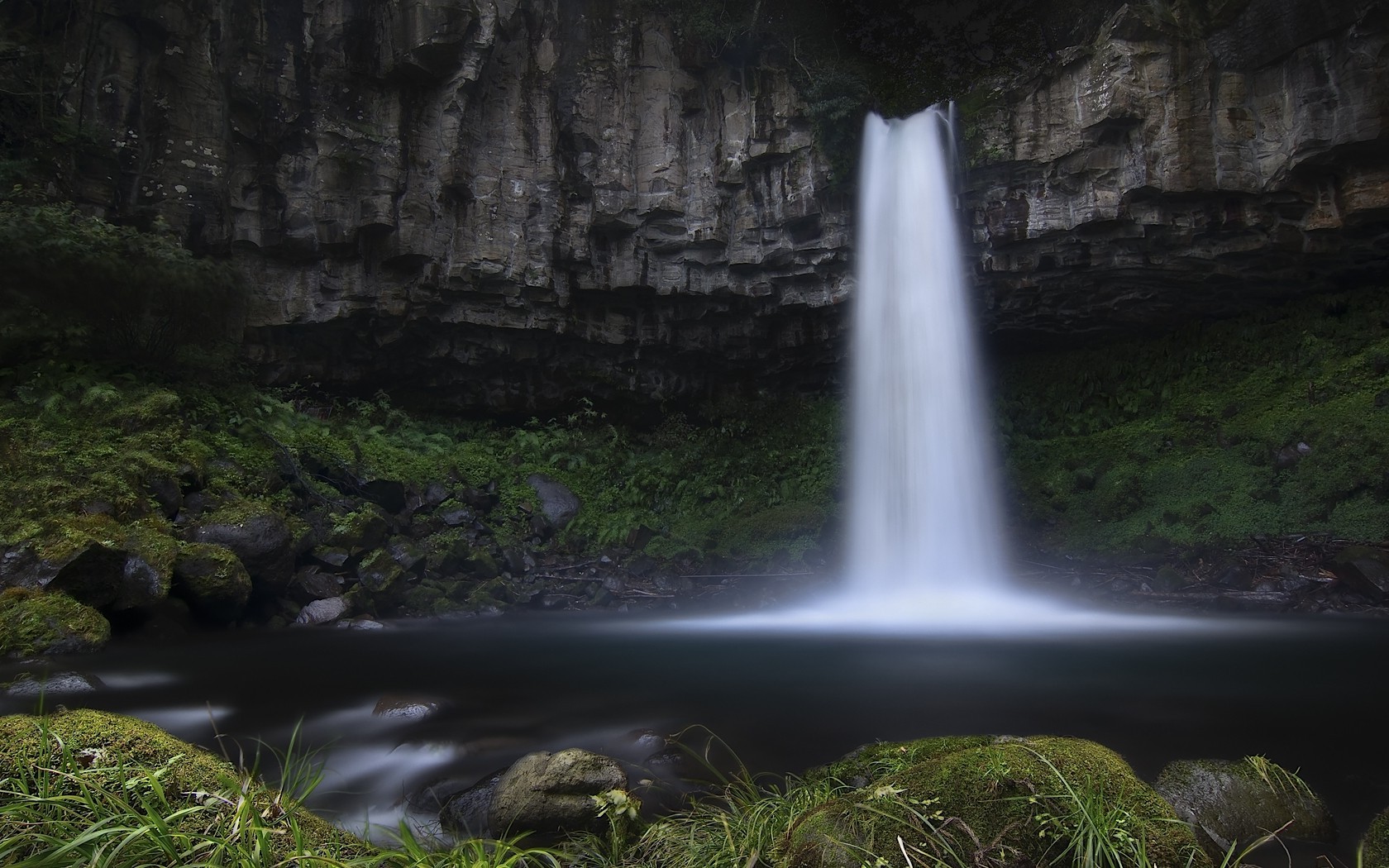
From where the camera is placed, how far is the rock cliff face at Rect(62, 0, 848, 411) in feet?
51.3

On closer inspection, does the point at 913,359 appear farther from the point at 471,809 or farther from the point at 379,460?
the point at 471,809

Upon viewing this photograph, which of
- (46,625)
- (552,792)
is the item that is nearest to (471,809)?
(552,792)

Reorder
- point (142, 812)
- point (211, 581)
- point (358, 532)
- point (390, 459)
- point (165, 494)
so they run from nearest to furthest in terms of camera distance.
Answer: point (142, 812) → point (211, 581) → point (165, 494) → point (358, 532) → point (390, 459)

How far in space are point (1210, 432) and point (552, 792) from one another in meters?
16.6

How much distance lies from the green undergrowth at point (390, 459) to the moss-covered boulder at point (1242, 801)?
423 inches

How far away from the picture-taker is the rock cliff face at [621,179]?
13781 millimetres

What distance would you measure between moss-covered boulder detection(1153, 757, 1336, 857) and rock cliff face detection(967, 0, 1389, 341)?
13.4 meters

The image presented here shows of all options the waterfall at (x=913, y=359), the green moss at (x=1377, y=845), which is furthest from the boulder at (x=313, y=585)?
the green moss at (x=1377, y=845)

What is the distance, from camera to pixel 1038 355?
62.7 ft

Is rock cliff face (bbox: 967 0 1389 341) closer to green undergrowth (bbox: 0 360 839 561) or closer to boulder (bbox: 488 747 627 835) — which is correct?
green undergrowth (bbox: 0 360 839 561)

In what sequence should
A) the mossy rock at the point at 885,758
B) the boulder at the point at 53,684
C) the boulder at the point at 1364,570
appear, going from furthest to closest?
the boulder at the point at 1364,570, the boulder at the point at 53,684, the mossy rock at the point at 885,758

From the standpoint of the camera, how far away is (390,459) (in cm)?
1603

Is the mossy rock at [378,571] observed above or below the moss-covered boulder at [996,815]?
below

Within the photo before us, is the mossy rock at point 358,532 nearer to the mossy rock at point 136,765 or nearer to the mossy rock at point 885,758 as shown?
the mossy rock at point 136,765
